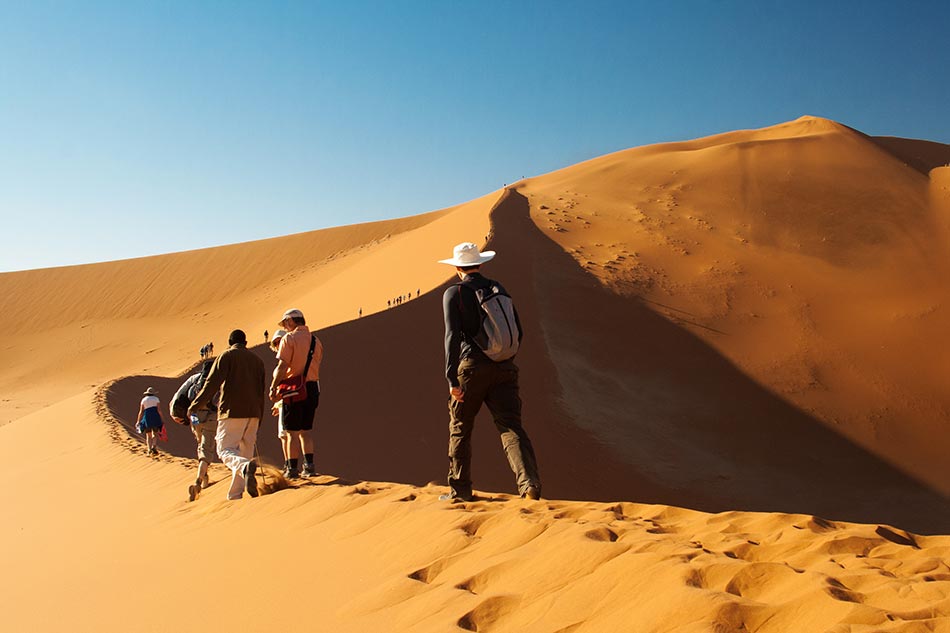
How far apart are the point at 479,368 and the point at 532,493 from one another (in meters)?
0.89

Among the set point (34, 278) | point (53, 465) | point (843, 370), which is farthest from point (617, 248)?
point (34, 278)

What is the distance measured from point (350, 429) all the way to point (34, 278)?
43.9 m

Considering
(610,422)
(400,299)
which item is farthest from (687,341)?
(400,299)

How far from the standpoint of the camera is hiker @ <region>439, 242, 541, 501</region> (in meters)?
5.36

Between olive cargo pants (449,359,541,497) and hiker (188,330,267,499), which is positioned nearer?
olive cargo pants (449,359,541,497)

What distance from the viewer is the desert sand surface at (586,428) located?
11.1 ft

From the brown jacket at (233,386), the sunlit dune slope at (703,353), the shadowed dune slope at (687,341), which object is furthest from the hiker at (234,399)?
the sunlit dune slope at (703,353)

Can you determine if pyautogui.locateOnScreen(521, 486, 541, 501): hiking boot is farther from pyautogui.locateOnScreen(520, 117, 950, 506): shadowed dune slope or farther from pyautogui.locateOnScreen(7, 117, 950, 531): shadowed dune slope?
pyautogui.locateOnScreen(520, 117, 950, 506): shadowed dune slope

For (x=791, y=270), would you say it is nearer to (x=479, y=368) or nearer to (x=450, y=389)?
(x=450, y=389)

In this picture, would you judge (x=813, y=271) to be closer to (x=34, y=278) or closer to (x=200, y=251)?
(x=200, y=251)

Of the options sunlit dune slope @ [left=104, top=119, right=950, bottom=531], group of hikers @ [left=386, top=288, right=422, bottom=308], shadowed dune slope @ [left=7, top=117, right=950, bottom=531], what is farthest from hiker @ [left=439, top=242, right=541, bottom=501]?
group of hikers @ [left=386, top=288, right=422, bottom=308]

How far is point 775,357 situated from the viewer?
63.2 feet

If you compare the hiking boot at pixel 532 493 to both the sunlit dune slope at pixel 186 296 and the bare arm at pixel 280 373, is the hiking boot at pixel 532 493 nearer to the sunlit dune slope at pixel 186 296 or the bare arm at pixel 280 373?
the bare arm at pixel 280 373

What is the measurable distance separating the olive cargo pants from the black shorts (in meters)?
1.94
